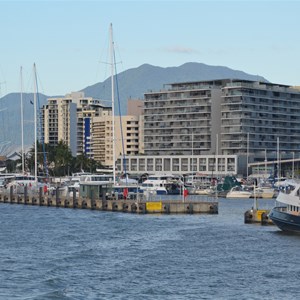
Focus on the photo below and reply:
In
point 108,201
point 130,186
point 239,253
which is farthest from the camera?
point 130,186

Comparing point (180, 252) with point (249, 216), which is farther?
point (249, 216)

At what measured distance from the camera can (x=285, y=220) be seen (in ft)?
264

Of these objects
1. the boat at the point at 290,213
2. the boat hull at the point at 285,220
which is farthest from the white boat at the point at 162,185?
the boat at the point at 290,213

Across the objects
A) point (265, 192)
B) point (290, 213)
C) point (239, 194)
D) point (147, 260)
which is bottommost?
point (147, 260)

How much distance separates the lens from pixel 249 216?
92.4m

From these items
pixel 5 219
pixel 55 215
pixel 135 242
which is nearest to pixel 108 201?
pixel 55 215

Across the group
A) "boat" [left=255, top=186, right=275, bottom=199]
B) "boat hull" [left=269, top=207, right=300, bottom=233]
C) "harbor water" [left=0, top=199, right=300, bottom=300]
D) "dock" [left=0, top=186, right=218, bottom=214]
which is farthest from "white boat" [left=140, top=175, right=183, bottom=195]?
"boat hull" [left=269, top=207, right=300, bottom=233]

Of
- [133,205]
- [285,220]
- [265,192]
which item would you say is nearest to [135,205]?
[133,205]

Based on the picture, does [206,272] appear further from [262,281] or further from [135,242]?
[135,242]

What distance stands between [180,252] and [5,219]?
39.3 metres

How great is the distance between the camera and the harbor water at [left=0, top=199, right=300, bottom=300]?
5141 centimetres

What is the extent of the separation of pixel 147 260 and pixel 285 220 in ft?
68.6

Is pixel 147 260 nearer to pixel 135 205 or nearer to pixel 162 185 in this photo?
pixel 135 205

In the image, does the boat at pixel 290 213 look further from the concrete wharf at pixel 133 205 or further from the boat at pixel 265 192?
the boat at pixel 265 192
